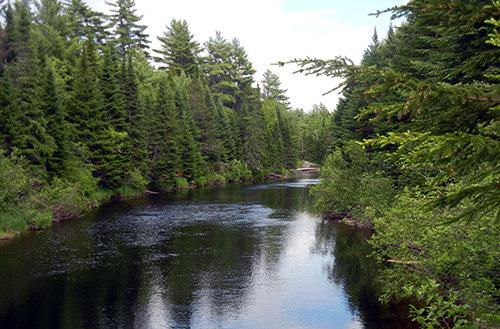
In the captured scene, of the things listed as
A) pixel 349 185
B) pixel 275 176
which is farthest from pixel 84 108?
pixel 275 176

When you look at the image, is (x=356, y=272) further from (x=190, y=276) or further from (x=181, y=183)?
(x=181, y=183)

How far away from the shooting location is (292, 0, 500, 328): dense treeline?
5.13 meters

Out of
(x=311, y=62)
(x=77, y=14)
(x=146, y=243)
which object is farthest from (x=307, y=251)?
(x=77, y=14)

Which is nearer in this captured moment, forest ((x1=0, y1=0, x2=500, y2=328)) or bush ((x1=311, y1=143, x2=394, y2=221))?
forest ((x1=0, y1=0, x2=500, y2=328))

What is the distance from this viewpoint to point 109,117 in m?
52.3

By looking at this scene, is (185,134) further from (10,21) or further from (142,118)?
(10,21)

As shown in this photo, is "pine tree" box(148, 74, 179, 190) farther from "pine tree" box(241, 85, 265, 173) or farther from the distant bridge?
the distant bridge

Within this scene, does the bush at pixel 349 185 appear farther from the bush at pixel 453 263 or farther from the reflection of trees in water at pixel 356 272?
the bush at pixel 453 263

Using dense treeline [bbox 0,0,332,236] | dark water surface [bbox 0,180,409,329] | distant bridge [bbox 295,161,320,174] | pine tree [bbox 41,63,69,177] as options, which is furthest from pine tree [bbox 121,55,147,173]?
distant bridge [bbox 295,161,320,174]

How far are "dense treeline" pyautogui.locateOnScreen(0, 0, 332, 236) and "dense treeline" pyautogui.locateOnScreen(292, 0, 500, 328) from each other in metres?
25.9

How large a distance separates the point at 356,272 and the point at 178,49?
79.5m

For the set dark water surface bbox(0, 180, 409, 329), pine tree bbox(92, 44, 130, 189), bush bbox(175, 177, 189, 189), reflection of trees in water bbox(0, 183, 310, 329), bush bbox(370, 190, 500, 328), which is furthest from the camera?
bush bbox(175, 177, 189, 189)

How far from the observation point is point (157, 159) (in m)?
59.7

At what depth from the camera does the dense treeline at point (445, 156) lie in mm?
5129
